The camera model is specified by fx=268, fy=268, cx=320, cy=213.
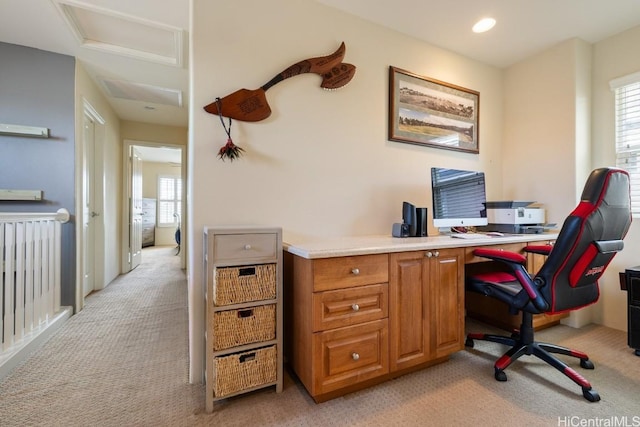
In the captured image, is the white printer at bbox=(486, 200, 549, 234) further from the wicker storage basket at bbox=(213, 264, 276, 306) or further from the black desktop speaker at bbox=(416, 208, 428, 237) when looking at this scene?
the wicker storage basket at bbox=(213, 264, 276, 306)

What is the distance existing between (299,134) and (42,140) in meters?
2.57

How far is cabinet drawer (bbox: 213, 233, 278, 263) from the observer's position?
4.53 feet

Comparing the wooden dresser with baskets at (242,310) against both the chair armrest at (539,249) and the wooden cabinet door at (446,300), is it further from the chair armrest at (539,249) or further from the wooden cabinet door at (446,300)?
the chair armrest at (539,249)

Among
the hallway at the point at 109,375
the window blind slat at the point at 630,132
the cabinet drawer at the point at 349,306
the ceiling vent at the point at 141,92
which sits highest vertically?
the ceiling vent at the point at 141,92

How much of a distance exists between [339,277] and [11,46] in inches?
144

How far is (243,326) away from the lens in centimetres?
143

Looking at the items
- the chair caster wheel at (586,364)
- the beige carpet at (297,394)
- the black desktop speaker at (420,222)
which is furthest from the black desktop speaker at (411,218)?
the chair caster wheel at (586,364)

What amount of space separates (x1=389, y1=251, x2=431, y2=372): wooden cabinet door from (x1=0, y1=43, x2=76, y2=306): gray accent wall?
3096mm

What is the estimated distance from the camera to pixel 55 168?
2584 millimetres

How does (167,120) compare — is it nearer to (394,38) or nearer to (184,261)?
(184,261)

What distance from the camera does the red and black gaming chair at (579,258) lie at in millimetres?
1376

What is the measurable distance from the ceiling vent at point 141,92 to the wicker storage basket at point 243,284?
2.92 meters

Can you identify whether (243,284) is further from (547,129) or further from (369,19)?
(547,129)

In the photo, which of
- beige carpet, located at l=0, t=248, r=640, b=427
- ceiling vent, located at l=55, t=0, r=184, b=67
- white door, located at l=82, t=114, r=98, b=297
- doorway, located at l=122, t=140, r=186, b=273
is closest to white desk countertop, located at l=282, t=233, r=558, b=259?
beige carpet, located at l=0, t=248, r=640, b=427
